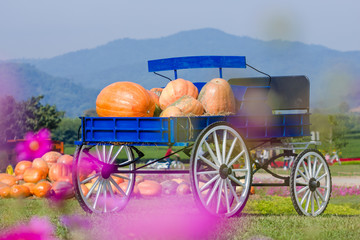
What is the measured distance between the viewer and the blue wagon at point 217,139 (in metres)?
7.36

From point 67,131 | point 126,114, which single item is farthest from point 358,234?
point 67,131

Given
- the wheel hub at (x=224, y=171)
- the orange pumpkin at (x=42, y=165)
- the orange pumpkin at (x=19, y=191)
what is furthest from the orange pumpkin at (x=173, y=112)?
the orange pumpkin at (x=42, y=165)

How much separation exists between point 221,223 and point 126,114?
6.64ft

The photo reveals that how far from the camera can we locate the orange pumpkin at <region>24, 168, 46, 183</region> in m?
12.9

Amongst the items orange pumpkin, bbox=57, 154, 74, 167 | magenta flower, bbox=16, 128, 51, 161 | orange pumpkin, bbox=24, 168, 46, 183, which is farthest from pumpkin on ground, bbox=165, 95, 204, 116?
magenta flower, bbox=16, 128, 51, 161

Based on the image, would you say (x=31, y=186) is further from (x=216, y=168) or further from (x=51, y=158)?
(x=216, y=168)

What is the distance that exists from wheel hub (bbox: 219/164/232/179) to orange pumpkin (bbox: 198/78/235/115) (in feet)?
2.96

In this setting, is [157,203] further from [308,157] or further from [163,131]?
[163,131]

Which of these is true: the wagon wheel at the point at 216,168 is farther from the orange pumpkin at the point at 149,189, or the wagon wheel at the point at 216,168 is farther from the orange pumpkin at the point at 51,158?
the orange pumpkin at the point at 51,158

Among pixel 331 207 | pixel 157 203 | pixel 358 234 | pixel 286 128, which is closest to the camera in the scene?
pixel 358 234

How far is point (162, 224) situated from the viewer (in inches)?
276

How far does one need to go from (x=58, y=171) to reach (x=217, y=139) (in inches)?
241

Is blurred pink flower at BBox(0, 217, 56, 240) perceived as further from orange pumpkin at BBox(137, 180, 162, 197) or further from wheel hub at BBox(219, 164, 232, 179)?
orange pumpkin at BBox(137, 180, 162, 197)

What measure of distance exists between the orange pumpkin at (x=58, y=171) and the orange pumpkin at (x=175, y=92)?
16.5 ft
